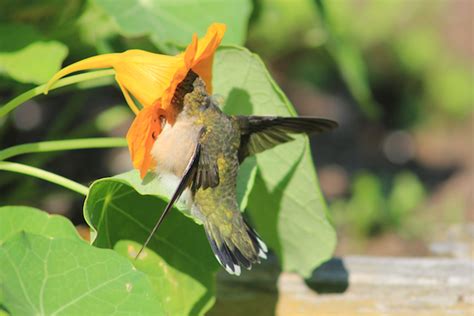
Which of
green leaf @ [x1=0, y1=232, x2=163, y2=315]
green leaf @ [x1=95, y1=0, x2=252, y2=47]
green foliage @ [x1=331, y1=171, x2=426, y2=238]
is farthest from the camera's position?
green foliage @ [x1=331, y1=171, x2=426, y2=238]

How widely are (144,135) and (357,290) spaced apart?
24.9 inches

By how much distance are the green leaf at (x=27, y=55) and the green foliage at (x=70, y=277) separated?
37cm

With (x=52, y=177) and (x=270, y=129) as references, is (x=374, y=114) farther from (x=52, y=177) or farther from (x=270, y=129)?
(x=52, y=177)

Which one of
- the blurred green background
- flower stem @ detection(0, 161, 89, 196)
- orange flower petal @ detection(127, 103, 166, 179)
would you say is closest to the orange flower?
orange flower petal @ detection(127, 103, 166, 179)

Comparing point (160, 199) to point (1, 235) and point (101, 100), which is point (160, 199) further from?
point (101, 100)

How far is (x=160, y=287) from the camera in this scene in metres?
1.26

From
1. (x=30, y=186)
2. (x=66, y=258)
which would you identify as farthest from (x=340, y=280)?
(x=30, y=186)

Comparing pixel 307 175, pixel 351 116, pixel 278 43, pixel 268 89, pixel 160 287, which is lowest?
pixel 351 116

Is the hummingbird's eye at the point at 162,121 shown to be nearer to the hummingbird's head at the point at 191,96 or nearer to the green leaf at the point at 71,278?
the hummingbird's head at the point at 191,96

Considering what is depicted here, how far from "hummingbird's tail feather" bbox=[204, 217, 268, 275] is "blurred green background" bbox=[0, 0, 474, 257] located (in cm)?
91

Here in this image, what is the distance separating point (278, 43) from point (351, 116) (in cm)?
45

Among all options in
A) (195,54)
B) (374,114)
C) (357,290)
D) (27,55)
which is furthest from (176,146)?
(374,114)

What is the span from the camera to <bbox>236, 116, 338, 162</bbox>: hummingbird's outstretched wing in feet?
4.04

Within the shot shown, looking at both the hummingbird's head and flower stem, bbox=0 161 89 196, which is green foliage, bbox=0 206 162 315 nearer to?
flower stem, bbox=0 161 89 196
